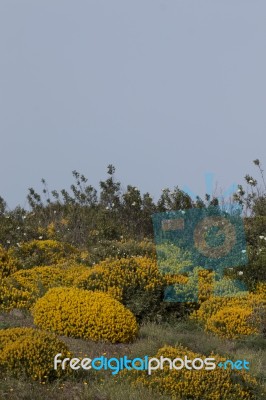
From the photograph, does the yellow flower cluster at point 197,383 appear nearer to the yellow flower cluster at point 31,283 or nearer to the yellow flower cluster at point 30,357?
the yellow flower cluster at point 30,357

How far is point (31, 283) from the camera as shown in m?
12.0

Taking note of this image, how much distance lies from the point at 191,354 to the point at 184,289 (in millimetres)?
3960

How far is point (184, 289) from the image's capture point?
11.8m

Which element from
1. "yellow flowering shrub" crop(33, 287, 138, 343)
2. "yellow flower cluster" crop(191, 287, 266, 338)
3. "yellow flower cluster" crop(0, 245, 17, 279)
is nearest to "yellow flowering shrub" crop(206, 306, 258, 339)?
"yellow flower cluster" crop(191, 287, 266, 338)

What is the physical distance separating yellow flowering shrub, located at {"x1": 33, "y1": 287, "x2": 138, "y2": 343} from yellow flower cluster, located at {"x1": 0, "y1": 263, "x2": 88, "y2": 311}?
1.46m

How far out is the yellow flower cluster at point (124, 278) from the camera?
11297 millimetres

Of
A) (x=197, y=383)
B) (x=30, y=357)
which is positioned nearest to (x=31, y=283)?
(x=30, y=357)

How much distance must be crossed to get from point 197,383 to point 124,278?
4066 millimetres

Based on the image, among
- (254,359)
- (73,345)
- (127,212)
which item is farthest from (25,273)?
(127,212)

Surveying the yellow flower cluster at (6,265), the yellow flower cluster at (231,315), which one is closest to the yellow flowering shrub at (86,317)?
the yellow flower cluster at (231,315)

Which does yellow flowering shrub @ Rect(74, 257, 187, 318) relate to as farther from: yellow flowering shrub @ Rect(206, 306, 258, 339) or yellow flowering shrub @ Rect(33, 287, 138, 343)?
yellow flowering shrub @ Rect(33, 287, 138, 343)

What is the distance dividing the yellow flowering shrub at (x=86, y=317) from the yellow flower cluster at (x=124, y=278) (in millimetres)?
1423

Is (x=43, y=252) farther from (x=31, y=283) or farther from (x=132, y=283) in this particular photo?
(x=132, y=283)

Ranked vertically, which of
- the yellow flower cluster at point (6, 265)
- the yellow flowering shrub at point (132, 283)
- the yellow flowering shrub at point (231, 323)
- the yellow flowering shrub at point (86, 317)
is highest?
the yellow flower cluster at point (6, 265)
